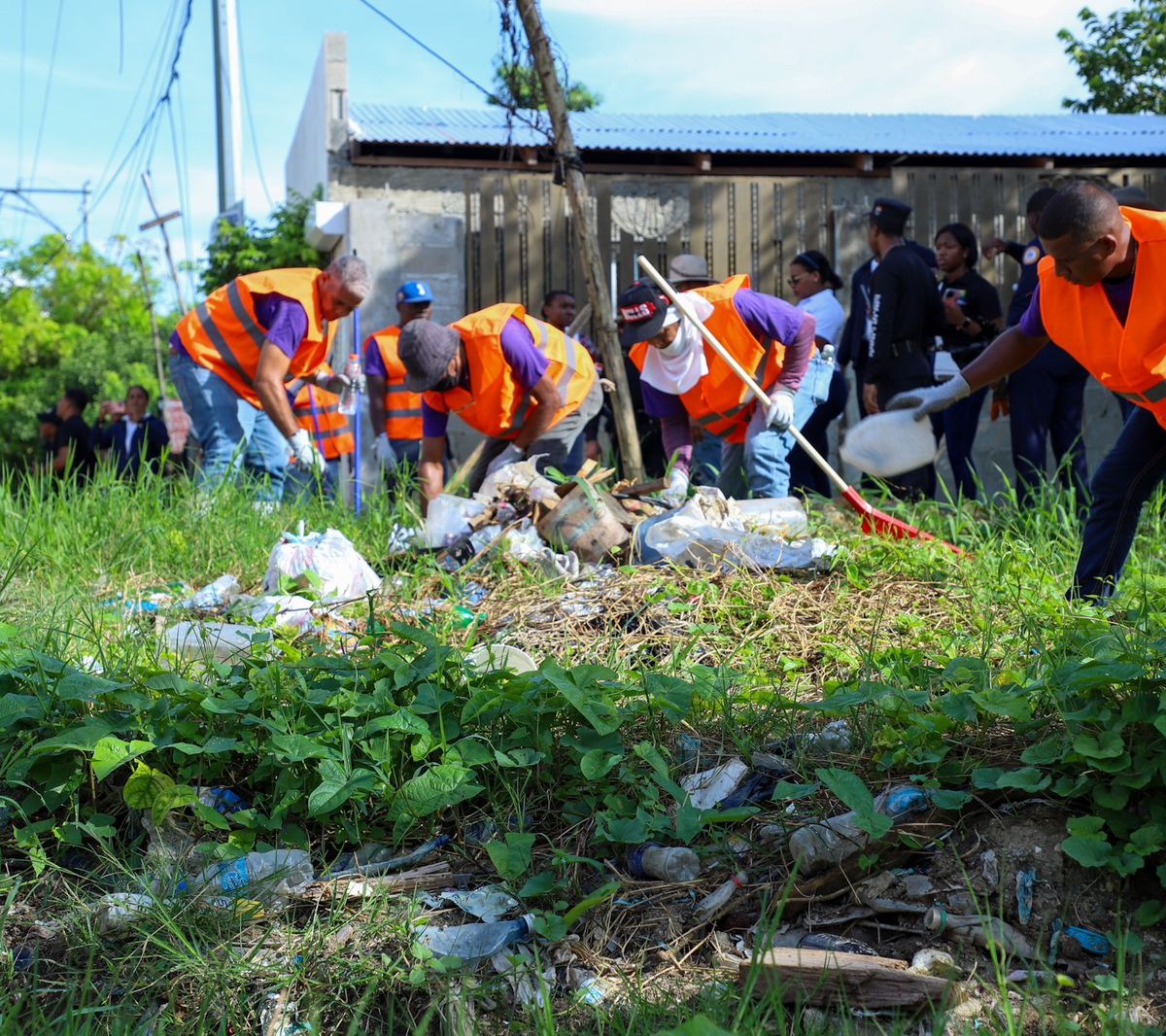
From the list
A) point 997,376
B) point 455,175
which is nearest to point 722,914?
point 997,376

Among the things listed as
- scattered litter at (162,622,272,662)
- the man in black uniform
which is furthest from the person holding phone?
scattered litter at (162,622,272,662)

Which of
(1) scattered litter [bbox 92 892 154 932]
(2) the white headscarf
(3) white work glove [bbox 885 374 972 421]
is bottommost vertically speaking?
(1) scattered litter [bbox 92 892 154 932]

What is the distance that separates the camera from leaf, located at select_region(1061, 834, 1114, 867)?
203 centimetres

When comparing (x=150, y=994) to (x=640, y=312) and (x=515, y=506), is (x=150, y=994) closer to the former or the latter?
(x=515, y=506)

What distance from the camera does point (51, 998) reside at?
2.07 m

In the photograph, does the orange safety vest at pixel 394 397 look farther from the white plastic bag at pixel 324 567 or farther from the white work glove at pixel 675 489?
the white plastic bag at pixel 324 567

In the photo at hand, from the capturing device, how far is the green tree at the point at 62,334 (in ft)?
58.1

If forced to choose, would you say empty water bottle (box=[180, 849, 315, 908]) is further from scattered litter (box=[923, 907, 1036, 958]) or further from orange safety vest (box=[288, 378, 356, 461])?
orange safety vest (box=[288, 378, 356, 461])

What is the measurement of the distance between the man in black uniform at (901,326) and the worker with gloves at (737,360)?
29.2 inches

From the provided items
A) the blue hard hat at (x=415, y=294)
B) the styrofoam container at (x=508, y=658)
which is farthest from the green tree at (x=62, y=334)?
the styrofoam container at (x=508, y=658)

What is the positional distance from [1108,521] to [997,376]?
71 cm

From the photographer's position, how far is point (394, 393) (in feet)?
23.2

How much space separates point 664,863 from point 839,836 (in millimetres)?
329

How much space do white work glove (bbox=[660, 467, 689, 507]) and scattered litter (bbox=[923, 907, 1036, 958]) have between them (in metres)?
2.98
